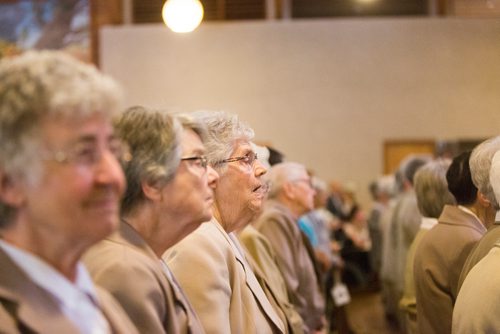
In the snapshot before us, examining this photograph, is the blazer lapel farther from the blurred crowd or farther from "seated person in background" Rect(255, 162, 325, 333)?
"seated person in background" Rect(255, 162, 325, 333)

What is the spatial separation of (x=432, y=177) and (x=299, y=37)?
Result: 11.0 meters

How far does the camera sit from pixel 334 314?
8.95 metres

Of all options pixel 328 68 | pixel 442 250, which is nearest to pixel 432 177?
pixel 442 250

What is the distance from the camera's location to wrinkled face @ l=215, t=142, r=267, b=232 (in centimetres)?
392

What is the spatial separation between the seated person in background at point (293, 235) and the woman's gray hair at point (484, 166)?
1773 mm

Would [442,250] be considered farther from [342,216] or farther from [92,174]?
[342,216]

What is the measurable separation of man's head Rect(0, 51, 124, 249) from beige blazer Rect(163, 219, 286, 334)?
126cm

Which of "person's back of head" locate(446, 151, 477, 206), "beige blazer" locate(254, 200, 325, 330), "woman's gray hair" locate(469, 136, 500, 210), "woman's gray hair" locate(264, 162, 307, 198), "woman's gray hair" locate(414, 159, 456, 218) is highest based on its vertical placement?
"woman's gray hair" locate(469, 136, 500, 210)

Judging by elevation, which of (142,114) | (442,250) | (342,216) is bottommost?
(342,216)

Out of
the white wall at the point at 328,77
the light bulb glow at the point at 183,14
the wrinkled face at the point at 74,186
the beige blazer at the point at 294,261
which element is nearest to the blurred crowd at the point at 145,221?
the wrinkled face at the point at 74,186

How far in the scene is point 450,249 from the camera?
183 inches

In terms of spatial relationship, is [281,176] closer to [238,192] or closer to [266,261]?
[266,261]

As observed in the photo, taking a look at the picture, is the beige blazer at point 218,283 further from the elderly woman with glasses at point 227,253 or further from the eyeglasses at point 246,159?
the eyeglasses at point 246,159

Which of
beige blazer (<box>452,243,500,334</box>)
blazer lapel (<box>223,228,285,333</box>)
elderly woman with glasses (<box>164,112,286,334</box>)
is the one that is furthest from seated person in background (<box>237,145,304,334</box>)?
beige blazer (<box>452,243,500,334</box>)
